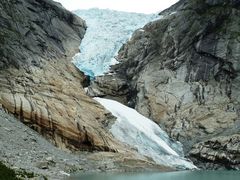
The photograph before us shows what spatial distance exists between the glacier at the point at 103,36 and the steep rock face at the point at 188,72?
3.70 m

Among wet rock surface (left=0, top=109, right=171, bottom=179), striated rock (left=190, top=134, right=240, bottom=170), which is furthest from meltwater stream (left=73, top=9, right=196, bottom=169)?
wet rock surface (left=0, top=109, right=171, bottom=179)

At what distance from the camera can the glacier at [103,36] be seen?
82.5 m

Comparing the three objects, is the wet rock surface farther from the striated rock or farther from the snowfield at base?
the striated rock

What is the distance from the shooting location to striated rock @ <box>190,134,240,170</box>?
59594mm

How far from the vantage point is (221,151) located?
6044cm

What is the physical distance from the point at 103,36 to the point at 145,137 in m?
32.3

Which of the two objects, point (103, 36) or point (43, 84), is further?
point (103, 36)

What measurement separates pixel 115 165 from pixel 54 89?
553 inches

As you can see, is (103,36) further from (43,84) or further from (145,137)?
(145,137)

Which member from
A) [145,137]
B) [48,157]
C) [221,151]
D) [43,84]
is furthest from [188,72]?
[48,157]

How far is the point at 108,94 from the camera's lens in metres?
74.9

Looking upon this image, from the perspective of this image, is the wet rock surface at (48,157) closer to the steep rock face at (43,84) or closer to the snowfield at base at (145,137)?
the steep rock face at (43,84)

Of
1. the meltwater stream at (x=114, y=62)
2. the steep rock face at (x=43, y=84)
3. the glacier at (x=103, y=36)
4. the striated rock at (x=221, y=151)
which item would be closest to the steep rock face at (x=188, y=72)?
the striated rock at (x=221, y=151)

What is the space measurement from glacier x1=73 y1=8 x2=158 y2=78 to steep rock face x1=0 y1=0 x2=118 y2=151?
820 cm
